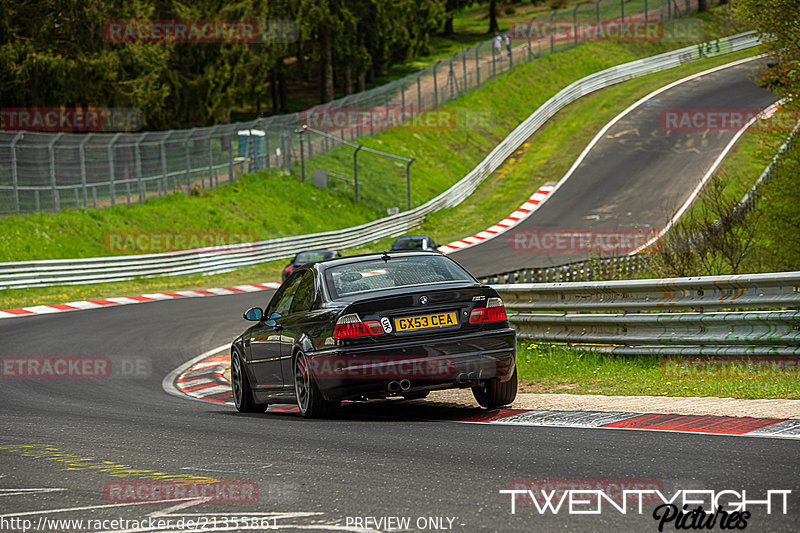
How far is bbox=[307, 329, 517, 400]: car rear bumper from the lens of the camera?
27.0ft

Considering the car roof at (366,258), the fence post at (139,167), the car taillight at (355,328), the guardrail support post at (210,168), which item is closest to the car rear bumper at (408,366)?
the car taillight at (355,328)

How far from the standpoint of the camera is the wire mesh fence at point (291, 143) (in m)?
31.5

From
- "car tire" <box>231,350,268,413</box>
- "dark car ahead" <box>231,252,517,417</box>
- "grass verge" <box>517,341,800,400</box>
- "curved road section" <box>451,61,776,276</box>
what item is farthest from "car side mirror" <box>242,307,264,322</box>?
"curved road section" <box>451,61,776,276</box>

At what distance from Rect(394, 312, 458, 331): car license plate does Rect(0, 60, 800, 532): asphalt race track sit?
0.80 meters

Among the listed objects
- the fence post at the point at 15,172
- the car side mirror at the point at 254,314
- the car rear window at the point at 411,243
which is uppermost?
the car side mirror at the point at 254,314

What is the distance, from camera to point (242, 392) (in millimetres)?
10602

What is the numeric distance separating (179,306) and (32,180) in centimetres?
943

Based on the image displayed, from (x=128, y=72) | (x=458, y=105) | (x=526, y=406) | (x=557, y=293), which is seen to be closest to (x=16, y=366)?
(x=557, y=293)

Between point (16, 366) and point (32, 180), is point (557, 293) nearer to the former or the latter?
point (16, 366)

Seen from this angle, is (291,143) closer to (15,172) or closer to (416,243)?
(15,172)

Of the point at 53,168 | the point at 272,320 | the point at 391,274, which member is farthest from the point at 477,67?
the point at 391,274

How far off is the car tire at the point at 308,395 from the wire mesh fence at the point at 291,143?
23514mm

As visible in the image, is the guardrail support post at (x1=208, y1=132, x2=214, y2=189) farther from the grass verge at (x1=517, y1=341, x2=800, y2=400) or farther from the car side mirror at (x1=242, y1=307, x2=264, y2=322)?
the car side mirror at (x1=242, y1=307, x2=264, y2=322)

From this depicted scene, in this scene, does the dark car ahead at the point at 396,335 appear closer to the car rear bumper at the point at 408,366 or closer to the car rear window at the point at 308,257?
the car rear bumper at the point at 408,366
